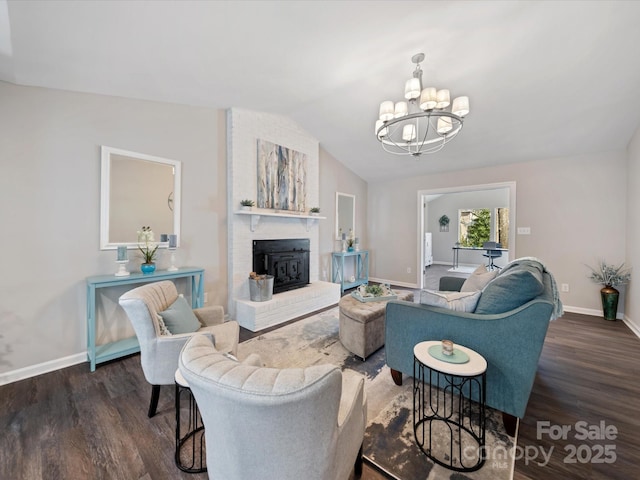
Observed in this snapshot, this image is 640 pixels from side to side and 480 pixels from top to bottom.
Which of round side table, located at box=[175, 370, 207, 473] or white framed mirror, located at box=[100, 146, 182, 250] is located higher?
white framed mirror, located at box=[100, 146, 182, 250]

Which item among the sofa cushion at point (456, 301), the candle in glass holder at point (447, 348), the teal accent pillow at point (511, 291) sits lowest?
the candle in glass holder at point (447, 348)

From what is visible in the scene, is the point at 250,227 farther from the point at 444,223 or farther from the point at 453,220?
the point at 453,220

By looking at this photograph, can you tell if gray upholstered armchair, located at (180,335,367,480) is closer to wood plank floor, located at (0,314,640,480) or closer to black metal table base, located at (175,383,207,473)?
black metal table base, located at (175,383,207,473)

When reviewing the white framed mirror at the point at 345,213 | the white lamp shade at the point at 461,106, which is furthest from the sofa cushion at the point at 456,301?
the white framed mirror at the point at 345,213

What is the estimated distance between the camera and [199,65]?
8.51 feet

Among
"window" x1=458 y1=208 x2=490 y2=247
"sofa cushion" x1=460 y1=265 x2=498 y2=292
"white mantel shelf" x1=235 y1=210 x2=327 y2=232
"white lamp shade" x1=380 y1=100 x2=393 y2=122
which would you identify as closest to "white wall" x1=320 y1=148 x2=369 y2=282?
"white mantel shelf" x1=235 y1=210 x2=327 y2=232

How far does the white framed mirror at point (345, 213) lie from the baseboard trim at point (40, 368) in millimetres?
4407

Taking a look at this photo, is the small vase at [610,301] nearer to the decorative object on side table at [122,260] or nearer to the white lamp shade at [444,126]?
the white lamp shade at [444,126]

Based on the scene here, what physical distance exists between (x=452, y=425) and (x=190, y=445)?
170 centimetres

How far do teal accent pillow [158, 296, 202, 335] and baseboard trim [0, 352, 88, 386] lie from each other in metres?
1.42

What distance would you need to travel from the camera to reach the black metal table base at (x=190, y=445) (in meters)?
1.44

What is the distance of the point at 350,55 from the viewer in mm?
2668

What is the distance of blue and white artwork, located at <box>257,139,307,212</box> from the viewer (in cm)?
409

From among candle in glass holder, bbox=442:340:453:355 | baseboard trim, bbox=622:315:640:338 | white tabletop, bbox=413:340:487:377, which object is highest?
candle in glass holder, bbox=442:340:453:355
